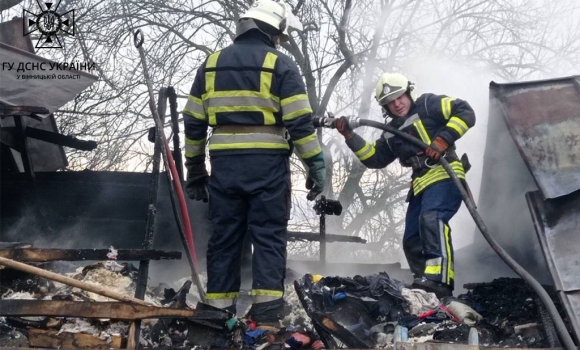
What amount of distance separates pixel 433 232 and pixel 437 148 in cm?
63

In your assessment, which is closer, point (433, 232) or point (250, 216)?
point (250, 216)

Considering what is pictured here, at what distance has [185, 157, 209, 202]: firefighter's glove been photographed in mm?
4609

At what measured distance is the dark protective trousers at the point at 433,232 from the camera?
192 inches

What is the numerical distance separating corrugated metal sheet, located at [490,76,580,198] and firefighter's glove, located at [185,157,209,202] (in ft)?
6.88

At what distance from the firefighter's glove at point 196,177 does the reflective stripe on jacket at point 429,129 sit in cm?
153

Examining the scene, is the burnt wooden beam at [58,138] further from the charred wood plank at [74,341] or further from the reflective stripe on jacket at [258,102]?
the charred wood plank at [74,341]

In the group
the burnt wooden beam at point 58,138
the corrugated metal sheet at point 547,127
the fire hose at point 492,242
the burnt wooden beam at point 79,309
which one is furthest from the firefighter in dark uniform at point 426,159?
the burnt wooden beam at point 58,138

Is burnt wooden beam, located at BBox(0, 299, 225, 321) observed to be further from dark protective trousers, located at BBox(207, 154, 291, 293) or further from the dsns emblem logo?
the dsns emblem logo

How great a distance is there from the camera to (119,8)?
35.4ft

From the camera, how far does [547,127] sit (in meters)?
4.34

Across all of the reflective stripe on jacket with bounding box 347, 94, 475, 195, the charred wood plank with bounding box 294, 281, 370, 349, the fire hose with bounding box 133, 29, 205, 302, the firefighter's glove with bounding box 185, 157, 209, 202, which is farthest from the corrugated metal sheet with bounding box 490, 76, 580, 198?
the fire hose with bounding box 133, 29, 205, 302

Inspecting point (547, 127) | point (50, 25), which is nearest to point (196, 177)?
point (547, 127)

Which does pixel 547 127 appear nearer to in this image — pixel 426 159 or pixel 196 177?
pixel 426 159

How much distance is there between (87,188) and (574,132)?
4.30 meters
